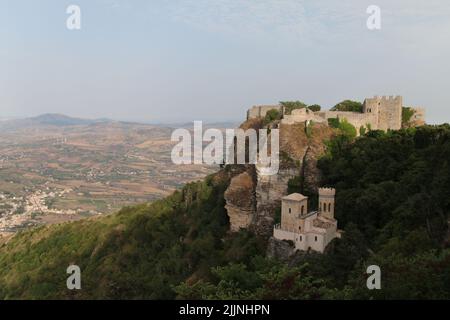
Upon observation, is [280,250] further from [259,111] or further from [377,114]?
[259,111]

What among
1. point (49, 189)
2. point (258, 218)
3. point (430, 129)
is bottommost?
point (49, 189)

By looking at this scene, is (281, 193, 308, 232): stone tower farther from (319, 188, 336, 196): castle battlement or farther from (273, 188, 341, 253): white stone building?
(319, 188, 336, 196): castle battlement

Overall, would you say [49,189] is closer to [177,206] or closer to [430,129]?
[177,206]

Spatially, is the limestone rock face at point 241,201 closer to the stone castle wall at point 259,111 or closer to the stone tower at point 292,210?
the stone tower at point 292,210

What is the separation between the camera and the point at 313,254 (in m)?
27.3

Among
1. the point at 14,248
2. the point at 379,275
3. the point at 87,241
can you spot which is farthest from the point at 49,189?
the point at 379,275

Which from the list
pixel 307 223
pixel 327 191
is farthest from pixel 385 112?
pixel 307 223

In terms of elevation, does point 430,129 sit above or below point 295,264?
above

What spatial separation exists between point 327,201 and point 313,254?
364cm

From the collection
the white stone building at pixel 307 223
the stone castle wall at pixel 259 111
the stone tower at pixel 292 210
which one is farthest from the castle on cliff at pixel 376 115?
the stone tower at pixel 292 210

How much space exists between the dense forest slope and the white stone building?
2.23 feet

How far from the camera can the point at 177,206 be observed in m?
50.9

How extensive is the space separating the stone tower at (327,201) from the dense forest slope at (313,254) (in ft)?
2.71

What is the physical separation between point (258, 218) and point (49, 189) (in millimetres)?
137869
